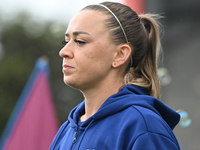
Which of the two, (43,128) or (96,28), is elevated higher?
(96,28)

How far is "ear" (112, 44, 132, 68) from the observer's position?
1932mm

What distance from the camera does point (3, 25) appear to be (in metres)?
12.2

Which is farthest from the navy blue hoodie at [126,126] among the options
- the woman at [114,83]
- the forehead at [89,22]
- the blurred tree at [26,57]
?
the blurred tree at [26,57]

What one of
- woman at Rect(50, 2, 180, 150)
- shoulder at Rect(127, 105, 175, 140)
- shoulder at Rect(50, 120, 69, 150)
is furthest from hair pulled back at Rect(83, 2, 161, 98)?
shoulder at Rect(50, 120, 69, 150)

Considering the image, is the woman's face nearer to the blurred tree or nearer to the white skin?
the white skin

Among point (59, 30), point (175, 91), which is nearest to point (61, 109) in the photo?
point (59, 30)

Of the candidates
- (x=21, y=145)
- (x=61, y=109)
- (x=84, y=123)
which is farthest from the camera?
(x=61, y=109)

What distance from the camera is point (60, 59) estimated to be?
10570mm

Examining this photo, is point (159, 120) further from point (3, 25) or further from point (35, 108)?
point (3, 25)

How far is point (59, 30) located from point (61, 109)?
2859mm

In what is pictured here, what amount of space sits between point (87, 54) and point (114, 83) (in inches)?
10.6

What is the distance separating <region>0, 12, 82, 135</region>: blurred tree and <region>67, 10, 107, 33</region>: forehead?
26.2 ft

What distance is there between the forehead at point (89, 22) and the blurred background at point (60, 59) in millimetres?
1565

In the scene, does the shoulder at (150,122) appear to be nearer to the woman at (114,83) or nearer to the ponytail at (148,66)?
the woman at (114,83)
